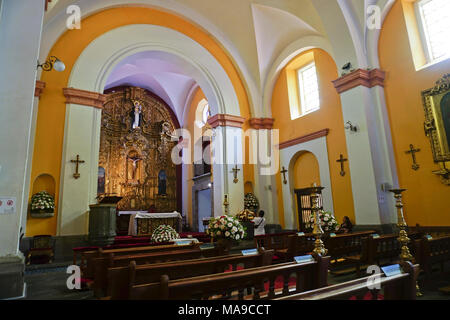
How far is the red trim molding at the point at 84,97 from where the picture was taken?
27.6 feet

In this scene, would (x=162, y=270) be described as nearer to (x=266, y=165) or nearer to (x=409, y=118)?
(x=409, y=118)

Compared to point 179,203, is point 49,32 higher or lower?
higher

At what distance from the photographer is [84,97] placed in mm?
8578

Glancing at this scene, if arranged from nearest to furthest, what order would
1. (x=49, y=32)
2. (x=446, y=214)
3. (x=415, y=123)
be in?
(x=446, y=214), (x=415, y=123), (x=49, y=32)

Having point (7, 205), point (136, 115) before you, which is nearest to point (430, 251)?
point (7, 205)

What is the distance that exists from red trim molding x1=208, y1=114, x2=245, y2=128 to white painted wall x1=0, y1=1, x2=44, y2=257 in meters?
7.08

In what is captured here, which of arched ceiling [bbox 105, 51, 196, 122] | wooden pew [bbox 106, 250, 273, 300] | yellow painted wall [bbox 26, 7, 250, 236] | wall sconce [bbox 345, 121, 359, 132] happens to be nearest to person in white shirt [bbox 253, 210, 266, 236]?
wall sconce [bbox 345, 121, 359, 132]

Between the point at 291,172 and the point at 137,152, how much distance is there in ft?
26.7

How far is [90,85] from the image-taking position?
8.82 meters

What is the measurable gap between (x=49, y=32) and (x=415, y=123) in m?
10.7

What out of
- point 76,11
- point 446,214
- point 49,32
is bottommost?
point 446,214

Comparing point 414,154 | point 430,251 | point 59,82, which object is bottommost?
point 430,251

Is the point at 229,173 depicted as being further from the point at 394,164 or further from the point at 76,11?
the point at 76,11
